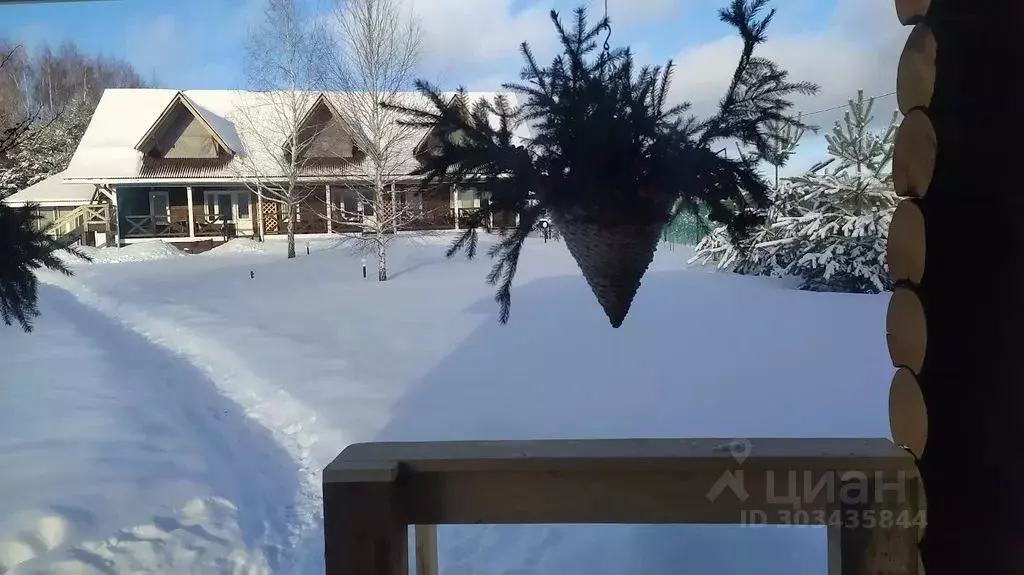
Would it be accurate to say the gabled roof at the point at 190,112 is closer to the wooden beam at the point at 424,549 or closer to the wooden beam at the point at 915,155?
the wooden beam at the point at 424,549

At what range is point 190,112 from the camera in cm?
1427

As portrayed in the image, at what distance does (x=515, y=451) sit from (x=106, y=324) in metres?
8.50

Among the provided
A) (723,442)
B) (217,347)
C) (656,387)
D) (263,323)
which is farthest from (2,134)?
(263,323)

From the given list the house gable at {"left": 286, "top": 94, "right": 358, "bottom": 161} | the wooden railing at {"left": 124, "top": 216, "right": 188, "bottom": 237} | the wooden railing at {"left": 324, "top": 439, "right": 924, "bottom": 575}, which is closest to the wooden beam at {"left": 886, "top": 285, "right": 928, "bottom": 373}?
the wooden railing at {"left": 324, "top": 439, "right": 924, "bottom": 575}

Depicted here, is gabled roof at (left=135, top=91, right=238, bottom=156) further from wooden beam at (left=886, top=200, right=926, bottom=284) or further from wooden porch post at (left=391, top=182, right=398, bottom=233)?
wooden beam at (left=886, top=200, right=926, bottom=284)

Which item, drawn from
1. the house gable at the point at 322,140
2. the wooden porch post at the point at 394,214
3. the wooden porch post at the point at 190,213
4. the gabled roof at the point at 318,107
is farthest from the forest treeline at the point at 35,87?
the wooden porch post at the point at 190,213

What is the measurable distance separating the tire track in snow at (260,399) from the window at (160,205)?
6.56 metres

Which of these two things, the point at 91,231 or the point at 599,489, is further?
the point at 91,231

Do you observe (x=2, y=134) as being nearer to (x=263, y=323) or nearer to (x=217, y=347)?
(x=217, y=347)

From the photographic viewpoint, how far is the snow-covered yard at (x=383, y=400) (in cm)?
283

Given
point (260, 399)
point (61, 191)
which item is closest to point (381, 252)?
point (61, 191)

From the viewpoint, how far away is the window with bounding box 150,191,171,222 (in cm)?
1551

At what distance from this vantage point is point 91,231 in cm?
A: 1233

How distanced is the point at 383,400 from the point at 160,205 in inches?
526
